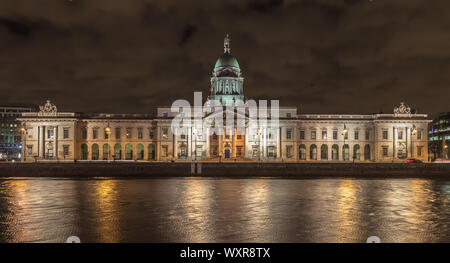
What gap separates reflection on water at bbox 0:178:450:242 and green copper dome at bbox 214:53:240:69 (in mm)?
70251

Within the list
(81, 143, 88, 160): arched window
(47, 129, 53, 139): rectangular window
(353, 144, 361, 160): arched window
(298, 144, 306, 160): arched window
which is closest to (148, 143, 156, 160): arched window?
(81, 143, 88, 160): arched window

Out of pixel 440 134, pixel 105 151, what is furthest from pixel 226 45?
pixel 440 134

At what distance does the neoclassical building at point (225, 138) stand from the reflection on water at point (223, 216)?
2161 inches

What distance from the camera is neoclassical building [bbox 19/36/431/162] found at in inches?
3322

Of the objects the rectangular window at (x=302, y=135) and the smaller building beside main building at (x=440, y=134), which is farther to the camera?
the smaller building beside main building at (x=440, y=134)

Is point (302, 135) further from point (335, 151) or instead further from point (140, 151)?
point (140, 151)

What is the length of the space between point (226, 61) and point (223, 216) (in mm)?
80456

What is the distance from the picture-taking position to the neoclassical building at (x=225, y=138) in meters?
84.4

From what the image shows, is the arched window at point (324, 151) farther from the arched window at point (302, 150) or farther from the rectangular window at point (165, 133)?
the rectangular window at point (165, 133)

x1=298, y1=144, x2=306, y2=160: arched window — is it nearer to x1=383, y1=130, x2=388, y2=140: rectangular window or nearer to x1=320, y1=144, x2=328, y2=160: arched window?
x1=320, y1=144, x2=328, y2=160: arched window

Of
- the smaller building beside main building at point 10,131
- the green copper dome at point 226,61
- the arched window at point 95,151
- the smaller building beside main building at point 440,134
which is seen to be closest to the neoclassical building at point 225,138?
the arched window at point 95,151

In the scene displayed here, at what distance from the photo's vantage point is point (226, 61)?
97.1 metres

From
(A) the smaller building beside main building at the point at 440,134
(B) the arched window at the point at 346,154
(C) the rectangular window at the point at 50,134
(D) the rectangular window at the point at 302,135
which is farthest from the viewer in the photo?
(A) the smaller building beside main building at the point at 440,134
